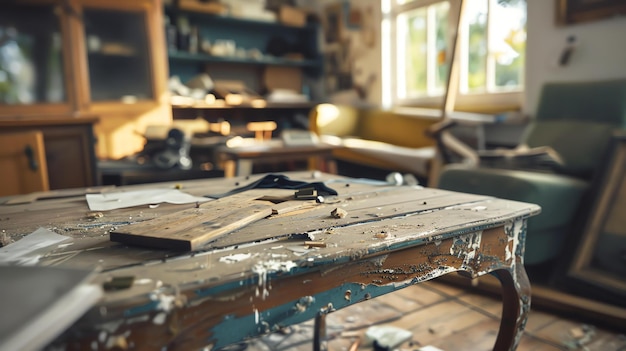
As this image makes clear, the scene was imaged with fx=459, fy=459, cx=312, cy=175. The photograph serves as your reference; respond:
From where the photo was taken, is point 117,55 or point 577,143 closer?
point 577,143

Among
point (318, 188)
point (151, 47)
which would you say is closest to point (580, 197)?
point (318, 188)

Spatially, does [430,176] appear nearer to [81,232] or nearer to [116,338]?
[81,232]

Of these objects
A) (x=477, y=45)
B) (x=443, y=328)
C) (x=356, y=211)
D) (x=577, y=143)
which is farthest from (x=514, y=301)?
(x=477, y=45)

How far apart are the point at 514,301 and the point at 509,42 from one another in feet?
8.89

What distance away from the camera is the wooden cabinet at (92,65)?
3029 millimetres

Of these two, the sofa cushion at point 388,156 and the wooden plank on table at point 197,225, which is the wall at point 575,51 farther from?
the wooden plank on table at point 197,225

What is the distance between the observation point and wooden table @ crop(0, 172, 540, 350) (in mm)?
505

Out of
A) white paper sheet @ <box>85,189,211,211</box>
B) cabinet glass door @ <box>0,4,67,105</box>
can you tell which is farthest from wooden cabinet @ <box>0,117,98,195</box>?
cabinet glass door @ <box>0,4,67,105</box>

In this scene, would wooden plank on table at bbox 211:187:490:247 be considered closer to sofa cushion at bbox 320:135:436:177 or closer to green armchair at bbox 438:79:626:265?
green armchair at bbox 438:79:626:265

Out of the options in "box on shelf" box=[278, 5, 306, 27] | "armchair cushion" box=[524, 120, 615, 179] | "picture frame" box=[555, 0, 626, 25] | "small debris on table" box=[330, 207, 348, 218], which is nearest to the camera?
"small debris on table" box=[330, 207, 348, 218]

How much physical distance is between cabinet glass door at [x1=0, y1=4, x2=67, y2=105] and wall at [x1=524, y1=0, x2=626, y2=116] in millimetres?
3136

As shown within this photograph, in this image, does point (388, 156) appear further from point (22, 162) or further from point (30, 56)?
point (30, 56)

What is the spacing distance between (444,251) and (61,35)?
3.28 meters

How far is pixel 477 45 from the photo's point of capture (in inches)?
137
